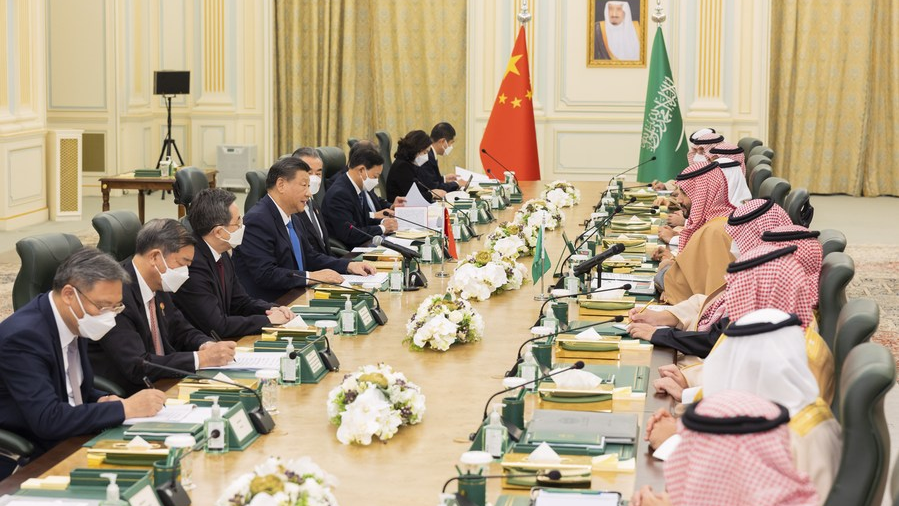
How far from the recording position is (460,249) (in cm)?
672

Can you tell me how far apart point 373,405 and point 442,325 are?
1036mm

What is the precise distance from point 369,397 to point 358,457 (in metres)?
0.19

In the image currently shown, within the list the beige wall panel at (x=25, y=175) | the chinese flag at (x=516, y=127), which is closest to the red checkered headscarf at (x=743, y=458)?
the chinese flag at (x=516, y=127)

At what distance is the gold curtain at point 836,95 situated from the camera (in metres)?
13.8

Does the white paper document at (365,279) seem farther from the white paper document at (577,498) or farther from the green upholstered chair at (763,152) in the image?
the green upholstered chair at (763,152)

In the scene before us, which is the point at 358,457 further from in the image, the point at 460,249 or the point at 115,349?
the point at 460,249

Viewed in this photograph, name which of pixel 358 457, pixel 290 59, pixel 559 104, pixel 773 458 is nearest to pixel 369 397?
pixel 358 457

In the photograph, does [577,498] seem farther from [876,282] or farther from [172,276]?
[876,282]

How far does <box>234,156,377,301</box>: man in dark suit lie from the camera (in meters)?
5.65

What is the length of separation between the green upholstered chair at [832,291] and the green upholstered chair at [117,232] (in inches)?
106

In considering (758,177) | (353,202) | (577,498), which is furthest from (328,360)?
(758,177)

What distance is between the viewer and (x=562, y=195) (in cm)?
861

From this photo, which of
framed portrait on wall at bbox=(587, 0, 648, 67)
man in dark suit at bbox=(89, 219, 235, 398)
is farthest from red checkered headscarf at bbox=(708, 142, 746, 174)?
man in dark suit at bbox=(89, 219, 235, 398)

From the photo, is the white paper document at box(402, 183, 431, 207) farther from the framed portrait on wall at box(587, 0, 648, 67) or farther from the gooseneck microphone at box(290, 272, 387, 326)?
the framed portrait on wall at box(587, 0, 648, 67)
